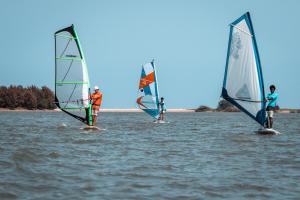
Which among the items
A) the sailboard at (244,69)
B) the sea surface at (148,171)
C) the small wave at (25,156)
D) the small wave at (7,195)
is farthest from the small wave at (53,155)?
the sailboard at (244,69)

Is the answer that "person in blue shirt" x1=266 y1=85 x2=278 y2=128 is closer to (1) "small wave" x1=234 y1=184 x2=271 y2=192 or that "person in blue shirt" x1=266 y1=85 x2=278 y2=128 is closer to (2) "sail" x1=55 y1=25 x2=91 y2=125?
(2) "sail" x1=55 y1=25 x2=91 y2=125

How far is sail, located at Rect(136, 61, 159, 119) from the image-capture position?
40.8 m

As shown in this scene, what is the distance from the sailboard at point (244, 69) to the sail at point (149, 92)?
1806 centimetres

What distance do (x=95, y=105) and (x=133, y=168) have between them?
13798mm

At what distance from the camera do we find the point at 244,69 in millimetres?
22625

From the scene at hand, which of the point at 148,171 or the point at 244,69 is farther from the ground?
the point at 244,69

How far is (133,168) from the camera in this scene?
40.9ft

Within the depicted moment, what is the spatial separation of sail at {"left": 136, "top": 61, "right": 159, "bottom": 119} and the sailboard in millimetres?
18062

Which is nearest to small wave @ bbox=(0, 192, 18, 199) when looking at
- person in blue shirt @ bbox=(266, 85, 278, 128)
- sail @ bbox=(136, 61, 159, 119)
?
person in blue shirt @ bbox=(266, 85, 278, 128)

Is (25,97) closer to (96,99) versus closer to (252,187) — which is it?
(96,99)

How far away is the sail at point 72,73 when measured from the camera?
86.9ft

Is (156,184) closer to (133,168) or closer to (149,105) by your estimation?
(133,168)

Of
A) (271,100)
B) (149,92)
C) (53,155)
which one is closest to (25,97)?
(149,92)

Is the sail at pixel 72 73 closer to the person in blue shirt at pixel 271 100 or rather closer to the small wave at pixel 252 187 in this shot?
the person in blue shirt at pixel 271 100
